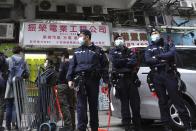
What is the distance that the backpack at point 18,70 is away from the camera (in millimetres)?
8430

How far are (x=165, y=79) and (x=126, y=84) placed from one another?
85cm

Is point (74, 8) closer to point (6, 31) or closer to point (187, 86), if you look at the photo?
point (6, 31)

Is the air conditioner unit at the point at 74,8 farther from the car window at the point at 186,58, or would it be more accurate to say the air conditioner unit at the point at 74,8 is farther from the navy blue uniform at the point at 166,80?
the navy blue uniform at the point at 166,80

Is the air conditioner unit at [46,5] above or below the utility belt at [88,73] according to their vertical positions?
above

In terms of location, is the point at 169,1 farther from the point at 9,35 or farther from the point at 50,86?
the point at 50,86

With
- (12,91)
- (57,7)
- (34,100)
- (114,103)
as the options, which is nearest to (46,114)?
(34,100)

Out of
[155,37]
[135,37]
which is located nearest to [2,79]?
[155,37]

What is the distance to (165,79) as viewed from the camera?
7.04 m

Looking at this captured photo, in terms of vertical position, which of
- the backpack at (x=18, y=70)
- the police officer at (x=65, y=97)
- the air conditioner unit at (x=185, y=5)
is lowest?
the police officer at (x=65, y=97)


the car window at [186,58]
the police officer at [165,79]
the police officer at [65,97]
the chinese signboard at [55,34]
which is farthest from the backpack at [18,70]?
the chinese signboard at [55,34]

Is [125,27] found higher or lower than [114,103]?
higher

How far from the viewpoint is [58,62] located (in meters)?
8.69

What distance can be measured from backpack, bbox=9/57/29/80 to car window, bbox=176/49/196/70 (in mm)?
3255

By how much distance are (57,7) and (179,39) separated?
237 inches
